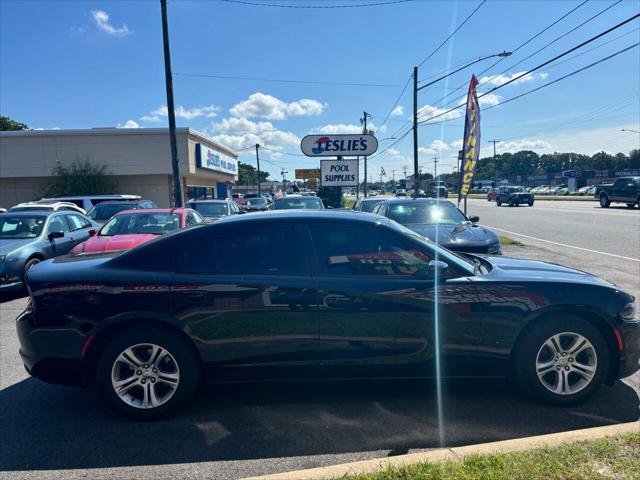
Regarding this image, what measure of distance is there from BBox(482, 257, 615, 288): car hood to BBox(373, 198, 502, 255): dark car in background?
2852 mm

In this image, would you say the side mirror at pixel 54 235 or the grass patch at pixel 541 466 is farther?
the side mirror at pixel 54 235

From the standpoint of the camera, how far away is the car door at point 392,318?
342 centimetres

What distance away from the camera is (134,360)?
11.2 ft

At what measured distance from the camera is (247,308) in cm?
341

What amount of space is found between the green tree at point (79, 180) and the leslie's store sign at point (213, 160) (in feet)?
18.5

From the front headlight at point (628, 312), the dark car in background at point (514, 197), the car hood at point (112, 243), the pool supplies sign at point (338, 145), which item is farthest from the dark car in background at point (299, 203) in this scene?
the dark car in background at point (514, 197)

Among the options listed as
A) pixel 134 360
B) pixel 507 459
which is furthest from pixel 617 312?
pixel 134 360

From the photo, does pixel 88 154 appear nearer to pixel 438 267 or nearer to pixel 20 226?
pixel 20 226

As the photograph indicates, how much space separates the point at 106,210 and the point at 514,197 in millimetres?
34459

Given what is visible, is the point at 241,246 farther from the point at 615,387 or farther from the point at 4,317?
the point at 4,317

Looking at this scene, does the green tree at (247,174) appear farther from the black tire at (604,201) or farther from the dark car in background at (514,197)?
the black tire at (604,201)

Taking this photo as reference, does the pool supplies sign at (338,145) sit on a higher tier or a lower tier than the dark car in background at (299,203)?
higher

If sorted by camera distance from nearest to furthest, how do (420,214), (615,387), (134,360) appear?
(134,360) < (615,387) < (420,214)

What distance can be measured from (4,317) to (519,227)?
18.3 m
